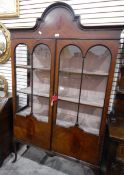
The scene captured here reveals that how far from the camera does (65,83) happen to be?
185 centimetres

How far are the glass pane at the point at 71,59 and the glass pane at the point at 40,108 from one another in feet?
1.72

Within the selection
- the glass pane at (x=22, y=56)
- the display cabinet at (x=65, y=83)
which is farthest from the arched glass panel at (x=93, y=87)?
the glass pane at (x=22, y=56)

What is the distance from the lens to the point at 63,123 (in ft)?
6.13

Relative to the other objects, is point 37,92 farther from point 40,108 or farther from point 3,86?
point 3,86

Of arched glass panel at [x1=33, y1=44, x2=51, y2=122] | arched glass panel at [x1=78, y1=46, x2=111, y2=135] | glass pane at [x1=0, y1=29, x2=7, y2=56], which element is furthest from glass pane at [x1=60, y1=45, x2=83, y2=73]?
glass pane at [x1=0, y1=29, x2=7, y2=56]

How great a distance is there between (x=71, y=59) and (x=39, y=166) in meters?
1.68

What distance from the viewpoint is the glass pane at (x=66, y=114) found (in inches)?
72.6

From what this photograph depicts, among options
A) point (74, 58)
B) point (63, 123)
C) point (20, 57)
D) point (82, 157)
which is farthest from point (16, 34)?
point (82, 157)

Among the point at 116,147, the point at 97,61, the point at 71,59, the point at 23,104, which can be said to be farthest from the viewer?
the point at 23,104

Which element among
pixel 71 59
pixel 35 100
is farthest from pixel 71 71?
pixel 35 100

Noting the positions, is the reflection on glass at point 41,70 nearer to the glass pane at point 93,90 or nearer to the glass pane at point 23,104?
the glass pane at point 23,104

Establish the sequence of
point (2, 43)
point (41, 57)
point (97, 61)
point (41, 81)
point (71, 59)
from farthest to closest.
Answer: point (2, 43), point (41, 81), point (41, 57), point (71, 59), point (97, 61)

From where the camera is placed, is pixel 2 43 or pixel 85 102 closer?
pixel 85 102

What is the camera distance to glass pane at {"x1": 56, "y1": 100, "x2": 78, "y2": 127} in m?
1.84
